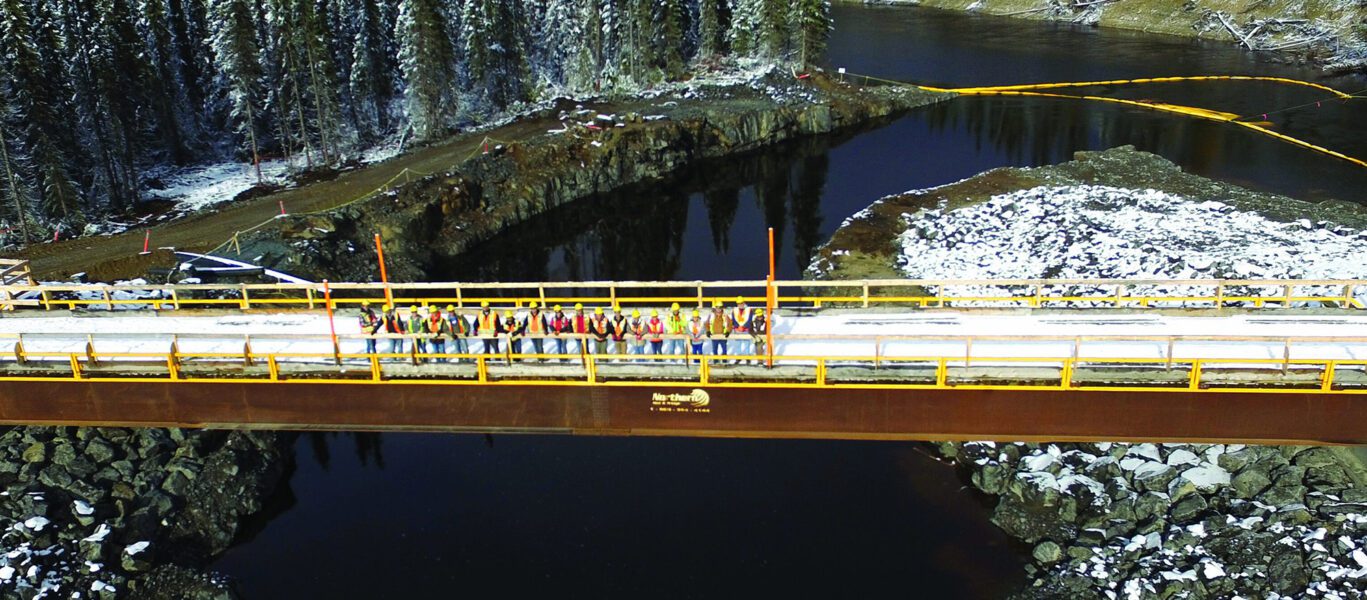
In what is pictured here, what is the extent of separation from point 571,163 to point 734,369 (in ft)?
139

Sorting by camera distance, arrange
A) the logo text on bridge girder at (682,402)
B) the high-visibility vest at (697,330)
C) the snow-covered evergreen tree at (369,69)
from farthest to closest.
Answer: the snow-covered evergreen tree at (369,69) → the high-visibility vest at (697,330) → the logo text on bridge girder at (682,402)

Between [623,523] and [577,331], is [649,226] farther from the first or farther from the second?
[577,331]

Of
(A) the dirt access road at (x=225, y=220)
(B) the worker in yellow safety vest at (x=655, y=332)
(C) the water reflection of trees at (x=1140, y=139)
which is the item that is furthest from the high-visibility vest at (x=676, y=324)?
(C) the water reflection of trees at (x=1140, y=139)

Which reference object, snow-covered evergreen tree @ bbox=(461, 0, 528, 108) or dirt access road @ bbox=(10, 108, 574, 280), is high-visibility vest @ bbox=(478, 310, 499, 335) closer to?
dirt access road @ bbox=(10, 108, 574, 280)

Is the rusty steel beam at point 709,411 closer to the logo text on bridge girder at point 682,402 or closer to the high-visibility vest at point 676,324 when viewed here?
the logo text on bridge girder at point 682,402

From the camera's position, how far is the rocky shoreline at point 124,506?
78.3ft

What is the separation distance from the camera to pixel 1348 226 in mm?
44000

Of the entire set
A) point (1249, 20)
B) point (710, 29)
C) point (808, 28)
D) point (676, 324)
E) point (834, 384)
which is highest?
point (710, 29)

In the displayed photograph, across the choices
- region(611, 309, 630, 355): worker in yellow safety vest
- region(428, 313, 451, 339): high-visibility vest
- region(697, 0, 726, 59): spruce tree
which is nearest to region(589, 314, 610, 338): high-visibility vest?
region(611, 309, 630, 355): worker in yellow safety vest

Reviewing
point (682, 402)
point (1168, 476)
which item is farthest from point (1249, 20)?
point (682, 402)

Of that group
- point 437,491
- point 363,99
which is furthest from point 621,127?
point 437,491

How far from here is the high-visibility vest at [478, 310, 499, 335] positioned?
2217 cm

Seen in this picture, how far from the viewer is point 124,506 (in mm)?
25859

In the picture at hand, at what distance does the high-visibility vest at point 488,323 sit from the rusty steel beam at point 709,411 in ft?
4.98
